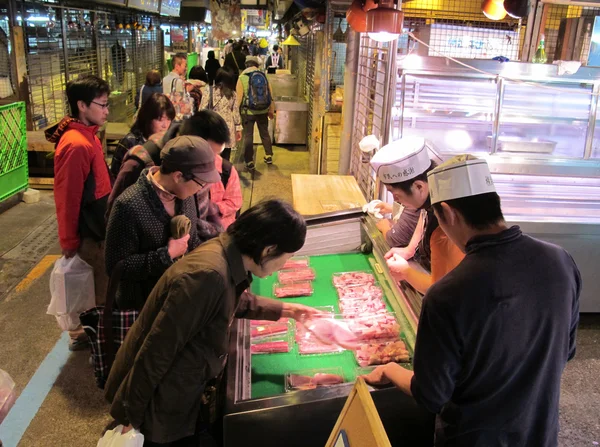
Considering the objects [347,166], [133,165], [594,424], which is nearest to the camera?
[133,165]

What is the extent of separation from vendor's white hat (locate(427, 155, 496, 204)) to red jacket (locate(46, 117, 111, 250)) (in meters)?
2.95

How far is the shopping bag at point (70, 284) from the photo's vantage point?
4.18m

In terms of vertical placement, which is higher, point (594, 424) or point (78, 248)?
point (78, 248)

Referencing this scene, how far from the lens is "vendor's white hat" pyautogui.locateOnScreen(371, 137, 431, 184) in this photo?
2.98m

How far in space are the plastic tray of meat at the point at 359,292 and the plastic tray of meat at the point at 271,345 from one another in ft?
1.92

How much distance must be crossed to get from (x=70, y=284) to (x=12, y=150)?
4835 mm

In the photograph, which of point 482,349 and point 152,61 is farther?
point 152,61

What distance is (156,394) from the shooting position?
2299mm

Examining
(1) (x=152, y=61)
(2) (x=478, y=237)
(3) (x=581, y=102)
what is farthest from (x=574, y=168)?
(1) (x=152, y=61)

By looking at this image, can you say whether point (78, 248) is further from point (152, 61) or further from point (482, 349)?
point (152, 61)

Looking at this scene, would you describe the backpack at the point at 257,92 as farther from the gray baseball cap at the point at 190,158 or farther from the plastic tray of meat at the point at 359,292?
the gray baseball cap at the point at 190,158

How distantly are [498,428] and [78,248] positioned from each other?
11.4 feet

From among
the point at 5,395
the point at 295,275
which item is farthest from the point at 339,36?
the point at 5,395

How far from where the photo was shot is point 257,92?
415 inches
